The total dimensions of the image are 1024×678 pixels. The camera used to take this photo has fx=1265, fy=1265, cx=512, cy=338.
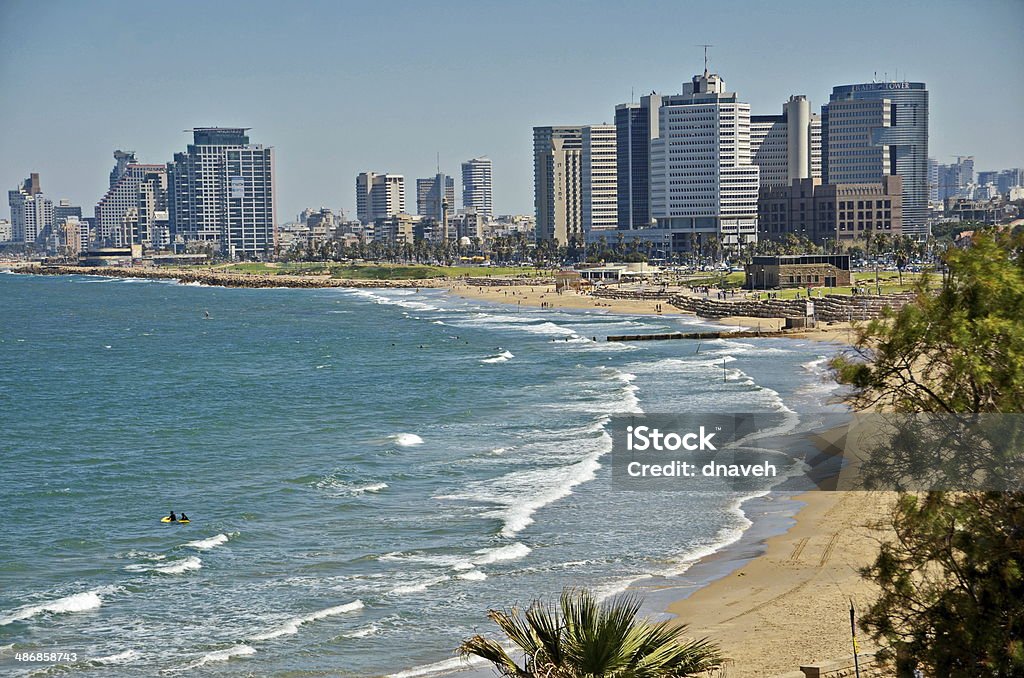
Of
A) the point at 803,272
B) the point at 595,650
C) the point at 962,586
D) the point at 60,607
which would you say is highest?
the point at 803,272

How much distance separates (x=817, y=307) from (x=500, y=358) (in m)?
32.3

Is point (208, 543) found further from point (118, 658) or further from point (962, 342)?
point (962, 342)

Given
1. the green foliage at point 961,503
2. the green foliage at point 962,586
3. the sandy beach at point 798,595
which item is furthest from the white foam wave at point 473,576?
the green foliage at point 962,586

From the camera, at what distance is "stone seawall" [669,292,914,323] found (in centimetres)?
9650

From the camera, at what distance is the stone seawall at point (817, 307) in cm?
9650

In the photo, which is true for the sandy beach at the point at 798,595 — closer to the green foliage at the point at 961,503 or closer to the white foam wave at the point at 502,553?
the green foliage at the point at 961,503

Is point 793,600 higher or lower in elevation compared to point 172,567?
higher

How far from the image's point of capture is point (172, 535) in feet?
115

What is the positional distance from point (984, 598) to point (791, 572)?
1629cm

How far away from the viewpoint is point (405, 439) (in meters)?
51.2

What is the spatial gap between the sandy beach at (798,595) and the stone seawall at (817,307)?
54.2 m

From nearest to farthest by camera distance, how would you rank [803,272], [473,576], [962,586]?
1. [962,586]
2. [473,576]
3. [803,272]

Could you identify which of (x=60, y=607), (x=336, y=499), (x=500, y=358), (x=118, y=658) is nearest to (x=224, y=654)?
(x=118, y=658)

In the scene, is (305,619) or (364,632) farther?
(305,619)
